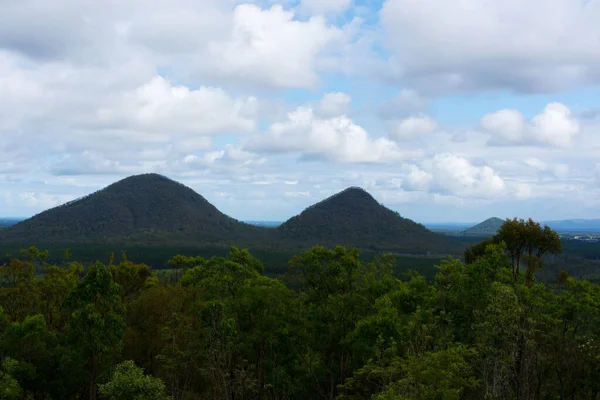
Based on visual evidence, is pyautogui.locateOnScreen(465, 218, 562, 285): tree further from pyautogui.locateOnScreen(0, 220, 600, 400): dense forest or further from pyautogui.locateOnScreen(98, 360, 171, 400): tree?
pyautogui.locateOnScreen(98, 360, 171, 400): tree

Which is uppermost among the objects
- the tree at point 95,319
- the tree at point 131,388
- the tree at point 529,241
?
the tree at point 529,241

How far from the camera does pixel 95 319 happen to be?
3653 centimetres

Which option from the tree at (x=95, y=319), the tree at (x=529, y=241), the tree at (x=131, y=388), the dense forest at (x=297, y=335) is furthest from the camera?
the tree at (x=529, y=241)

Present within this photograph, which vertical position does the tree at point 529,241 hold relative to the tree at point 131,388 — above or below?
above

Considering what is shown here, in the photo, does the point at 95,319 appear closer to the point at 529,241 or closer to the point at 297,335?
the point at 297,335

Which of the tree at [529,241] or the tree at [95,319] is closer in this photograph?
the tree at [95,319]

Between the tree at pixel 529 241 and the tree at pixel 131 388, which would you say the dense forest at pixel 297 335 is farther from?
the tree at pixel 529 241

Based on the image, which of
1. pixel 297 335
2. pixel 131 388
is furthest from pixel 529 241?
pixel 131 388

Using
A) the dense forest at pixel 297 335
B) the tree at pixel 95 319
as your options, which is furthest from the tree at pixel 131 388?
the tree at pixel 95 319

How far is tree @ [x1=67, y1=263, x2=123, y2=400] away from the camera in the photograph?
36594mm

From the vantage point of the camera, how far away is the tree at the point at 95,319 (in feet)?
120

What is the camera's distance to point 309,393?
43.6m

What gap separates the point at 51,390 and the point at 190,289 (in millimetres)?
16697

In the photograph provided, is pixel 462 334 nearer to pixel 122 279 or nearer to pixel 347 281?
pixel 347 281
